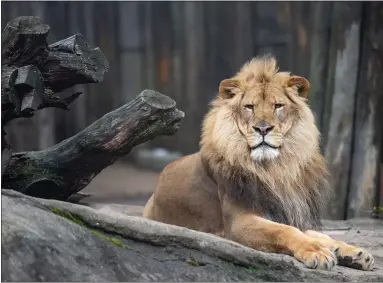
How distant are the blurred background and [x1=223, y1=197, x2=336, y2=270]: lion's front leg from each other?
83.9 inches

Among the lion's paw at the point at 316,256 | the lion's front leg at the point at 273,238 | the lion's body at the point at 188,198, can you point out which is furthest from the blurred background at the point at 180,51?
the lion's paw at the point at 316,256

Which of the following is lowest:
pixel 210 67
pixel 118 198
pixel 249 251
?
pixel 118 198

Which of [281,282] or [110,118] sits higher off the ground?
[110,118]

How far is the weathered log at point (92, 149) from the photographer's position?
14.8 feet

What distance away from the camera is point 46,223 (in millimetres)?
3379

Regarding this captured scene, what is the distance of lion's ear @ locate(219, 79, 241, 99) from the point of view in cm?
458

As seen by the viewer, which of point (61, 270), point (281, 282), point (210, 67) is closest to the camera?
point (61, 270)

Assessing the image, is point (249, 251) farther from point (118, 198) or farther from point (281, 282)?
point (118, 198)

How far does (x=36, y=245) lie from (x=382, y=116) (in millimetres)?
4098

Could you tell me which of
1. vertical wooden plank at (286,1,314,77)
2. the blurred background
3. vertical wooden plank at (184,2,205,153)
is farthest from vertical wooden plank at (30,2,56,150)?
vertical wooden plank at (286,1,314,77)

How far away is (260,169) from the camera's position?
4402 mm

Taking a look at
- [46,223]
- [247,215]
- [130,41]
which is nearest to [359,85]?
[130,41]

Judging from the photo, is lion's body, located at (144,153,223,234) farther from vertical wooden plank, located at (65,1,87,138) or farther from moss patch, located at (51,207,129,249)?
vertical wooden plank, located at (65,1,87,138)

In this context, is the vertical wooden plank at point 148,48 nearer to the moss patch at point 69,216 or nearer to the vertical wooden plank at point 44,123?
the vertical wooden plank at point 44,123
